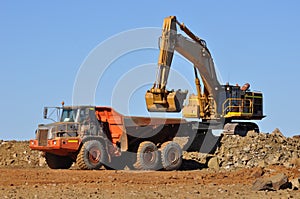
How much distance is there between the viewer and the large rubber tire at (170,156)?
25062mm

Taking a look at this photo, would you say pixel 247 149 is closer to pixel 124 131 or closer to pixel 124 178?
pixel 124 131

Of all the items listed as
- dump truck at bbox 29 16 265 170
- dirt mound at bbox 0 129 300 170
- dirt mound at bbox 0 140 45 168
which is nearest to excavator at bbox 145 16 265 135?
dump truck at bbox 29 16 265 170

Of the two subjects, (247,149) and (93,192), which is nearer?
(93,192)

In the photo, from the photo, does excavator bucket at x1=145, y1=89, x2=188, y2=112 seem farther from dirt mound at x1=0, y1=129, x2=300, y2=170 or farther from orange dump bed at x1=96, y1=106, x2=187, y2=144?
dirt mound at x1=0, y1=129, x2=300, y2=170

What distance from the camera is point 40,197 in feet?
49.7

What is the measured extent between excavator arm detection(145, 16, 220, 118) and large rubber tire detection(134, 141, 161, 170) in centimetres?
274

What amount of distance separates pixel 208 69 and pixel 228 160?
5529 mm

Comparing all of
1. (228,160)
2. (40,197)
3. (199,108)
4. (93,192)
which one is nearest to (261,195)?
(93,192)

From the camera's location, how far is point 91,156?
77.4 feet

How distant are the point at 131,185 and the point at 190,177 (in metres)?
3.37

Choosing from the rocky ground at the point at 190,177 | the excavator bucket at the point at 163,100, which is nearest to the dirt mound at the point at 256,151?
the rocky ground at the point at 190,177

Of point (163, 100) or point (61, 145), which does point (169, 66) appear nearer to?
point (163, 100)

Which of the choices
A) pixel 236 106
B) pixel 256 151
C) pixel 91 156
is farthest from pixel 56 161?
pixel 236 106

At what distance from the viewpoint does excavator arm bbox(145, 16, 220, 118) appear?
26781mm
